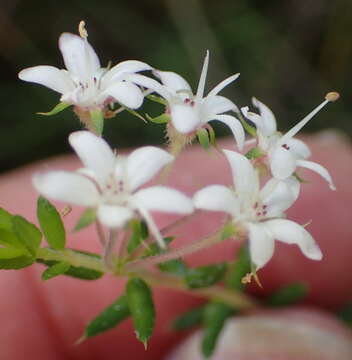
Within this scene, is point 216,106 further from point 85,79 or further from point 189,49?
point 189,49

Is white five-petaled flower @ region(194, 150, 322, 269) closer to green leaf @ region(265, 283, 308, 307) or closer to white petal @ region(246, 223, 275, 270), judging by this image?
white petal @ region(246, 223, 275, 270)

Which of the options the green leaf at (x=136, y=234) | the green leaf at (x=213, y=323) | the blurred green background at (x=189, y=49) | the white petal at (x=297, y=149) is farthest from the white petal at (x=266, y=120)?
the blurred green background at (x=189, y=49)

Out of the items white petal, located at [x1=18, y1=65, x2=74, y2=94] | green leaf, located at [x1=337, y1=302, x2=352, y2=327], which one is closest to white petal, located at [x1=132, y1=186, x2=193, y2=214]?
white petal, located at [x1=18, y1=65, x2=74, y2=94]

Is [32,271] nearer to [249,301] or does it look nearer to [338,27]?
[249,301]

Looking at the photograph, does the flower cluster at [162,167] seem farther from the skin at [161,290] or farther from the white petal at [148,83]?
the skin at [161,290]

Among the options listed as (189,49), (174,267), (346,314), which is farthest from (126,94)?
(189,49)
